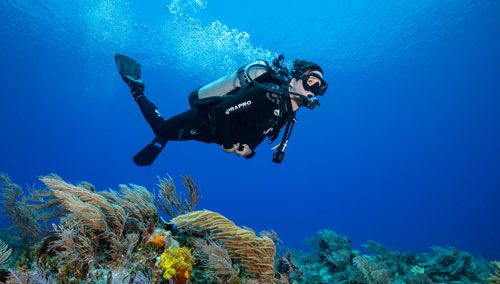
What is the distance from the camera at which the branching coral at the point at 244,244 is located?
103 inches

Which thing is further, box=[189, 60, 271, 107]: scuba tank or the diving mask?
box=[189, 60, 271, 107]: scuba tank

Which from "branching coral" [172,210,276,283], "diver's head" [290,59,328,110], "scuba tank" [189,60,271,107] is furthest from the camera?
"scuba tank" [189,60,271,107]

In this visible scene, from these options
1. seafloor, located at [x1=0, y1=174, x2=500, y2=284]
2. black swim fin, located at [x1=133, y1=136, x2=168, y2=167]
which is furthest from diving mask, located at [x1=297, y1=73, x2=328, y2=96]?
black swim fin, located at [x1=133, y1=136, x2=168, y2=167]

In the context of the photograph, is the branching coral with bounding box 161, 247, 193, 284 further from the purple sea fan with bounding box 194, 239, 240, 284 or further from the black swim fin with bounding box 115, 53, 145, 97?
the black swim fin with bounding box 115, 53, 145, 97

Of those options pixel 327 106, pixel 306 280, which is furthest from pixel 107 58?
pixel 327 106

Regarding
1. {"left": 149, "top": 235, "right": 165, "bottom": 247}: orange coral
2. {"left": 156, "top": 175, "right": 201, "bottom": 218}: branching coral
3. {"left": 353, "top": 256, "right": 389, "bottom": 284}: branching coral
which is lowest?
{"left": 149, "top": 235, "right": 165, "bottom": 247}: orange coral

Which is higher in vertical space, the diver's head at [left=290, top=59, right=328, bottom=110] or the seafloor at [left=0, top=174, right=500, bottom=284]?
the diver's head at [left=290, top=59, right=328, bottom=110]

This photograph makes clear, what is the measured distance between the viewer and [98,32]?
33.3m

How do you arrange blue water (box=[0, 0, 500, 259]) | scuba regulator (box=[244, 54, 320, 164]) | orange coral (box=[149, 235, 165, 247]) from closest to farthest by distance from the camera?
orange coral (box=[149, 235, 165, 247]), scuba regulator (box=[244, 54, 320, 164]), blue water (box=[0, 0, 500, 259])

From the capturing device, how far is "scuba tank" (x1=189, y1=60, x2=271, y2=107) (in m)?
4.30

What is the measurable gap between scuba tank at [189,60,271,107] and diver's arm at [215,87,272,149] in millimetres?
355

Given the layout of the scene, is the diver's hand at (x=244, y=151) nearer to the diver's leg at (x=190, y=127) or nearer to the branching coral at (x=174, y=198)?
the diver's leg at (x=190, y=127)

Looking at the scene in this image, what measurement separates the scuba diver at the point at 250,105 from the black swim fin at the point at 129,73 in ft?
4.09

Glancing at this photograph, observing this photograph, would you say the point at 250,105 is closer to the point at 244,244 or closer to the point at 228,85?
the point at 228,85
